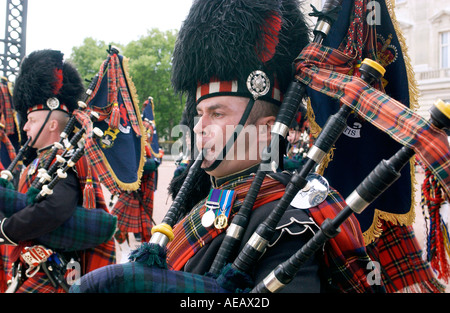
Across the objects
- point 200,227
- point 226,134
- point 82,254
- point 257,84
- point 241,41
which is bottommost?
point 82,254

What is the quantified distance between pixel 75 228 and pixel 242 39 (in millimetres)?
2245

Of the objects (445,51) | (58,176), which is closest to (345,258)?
(58,176)

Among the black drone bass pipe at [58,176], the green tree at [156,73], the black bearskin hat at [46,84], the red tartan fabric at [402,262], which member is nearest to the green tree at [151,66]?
the green tree at [156,73]

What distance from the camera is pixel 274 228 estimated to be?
51.0 inches

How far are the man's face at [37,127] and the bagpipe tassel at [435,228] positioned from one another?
3256 millimetres

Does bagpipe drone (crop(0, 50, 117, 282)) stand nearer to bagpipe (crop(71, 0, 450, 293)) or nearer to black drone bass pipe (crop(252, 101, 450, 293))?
bagpipe (crop(71, 0, 450, 293))

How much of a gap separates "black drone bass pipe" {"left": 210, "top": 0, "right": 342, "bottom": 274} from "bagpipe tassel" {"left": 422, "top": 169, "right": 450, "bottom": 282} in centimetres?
51

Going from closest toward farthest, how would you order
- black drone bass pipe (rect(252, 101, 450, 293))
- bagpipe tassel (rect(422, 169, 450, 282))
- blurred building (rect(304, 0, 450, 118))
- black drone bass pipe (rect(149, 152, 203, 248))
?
black drone bass pipe (rect(252, 101, 450, 293)), bagpipe tassel (rect(422, 169, 450, 282)), black drone bass pipe (rect(149, 152, 203, 248)), blurred building (rect(304, 0, 450, 118))

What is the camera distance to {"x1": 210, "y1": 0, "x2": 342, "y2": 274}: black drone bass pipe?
56.7 inches

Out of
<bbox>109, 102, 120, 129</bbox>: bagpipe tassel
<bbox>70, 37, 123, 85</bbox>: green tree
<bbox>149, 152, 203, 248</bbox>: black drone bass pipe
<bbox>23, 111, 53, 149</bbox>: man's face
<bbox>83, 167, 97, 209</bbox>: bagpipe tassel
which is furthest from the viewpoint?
<bbox>70, 37, 123, 85</bbox>: green tree

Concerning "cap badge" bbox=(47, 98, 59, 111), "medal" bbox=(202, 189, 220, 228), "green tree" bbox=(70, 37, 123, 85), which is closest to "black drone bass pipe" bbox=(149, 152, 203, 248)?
"medal" bbox=(202, 189, 220, 228)

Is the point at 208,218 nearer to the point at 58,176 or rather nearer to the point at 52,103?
the point at 58,176

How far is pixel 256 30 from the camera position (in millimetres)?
1670

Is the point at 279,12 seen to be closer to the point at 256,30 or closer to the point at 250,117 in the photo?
the point at 256,30
